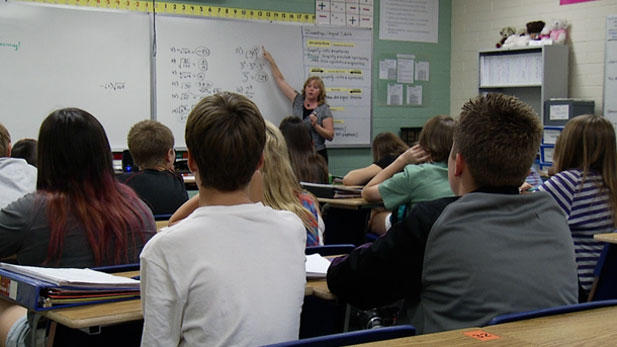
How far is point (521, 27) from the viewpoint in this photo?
7395 millimetres

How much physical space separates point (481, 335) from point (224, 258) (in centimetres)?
54

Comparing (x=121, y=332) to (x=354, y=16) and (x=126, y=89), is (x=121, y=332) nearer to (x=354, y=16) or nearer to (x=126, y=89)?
(x=126, y=89)

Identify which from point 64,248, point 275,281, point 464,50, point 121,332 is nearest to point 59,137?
point 64,248

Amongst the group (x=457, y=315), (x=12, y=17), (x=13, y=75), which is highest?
(x=12, y=17)

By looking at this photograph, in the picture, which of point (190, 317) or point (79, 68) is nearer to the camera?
point (190, 317)

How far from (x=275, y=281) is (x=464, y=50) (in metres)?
6.99

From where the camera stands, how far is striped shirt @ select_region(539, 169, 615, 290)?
308 cm

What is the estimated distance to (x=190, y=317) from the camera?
147 centimetres

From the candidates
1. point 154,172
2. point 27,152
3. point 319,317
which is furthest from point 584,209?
point 27,152

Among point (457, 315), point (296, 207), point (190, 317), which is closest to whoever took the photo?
point (190, 317)

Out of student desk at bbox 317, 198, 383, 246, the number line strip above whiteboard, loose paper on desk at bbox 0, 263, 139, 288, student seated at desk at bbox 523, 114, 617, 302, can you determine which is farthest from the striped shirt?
the number line strip above whiteboard

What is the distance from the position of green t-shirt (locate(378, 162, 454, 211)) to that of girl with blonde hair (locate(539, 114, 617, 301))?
0.58 m

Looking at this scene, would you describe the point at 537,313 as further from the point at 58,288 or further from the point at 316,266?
the point at 58,288

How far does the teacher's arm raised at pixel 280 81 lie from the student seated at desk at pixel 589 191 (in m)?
4.10
